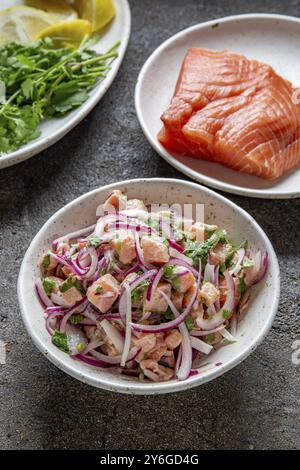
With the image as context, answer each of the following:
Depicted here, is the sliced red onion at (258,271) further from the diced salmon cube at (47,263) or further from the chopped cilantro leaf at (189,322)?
the diced salmon cube at (47,263)

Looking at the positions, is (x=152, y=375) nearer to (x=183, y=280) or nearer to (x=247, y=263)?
(x=183, y=280)

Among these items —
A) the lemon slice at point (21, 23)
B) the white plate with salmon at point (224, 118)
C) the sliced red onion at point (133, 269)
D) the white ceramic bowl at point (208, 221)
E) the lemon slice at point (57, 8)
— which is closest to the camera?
the white ceramic bowl at point (208, 221)

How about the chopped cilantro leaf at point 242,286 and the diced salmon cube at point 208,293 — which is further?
the chopped cilantro leaf at point 242,286

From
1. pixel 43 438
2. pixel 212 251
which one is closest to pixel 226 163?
pixel 212 251

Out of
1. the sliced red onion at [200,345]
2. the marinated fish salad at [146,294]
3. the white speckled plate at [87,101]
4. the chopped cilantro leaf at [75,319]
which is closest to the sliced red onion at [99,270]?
the marinated fish salad at [146,294]

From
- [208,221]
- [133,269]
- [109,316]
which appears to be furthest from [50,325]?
[208,221]

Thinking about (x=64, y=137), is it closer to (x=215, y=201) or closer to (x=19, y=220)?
(x=19, y=220)
